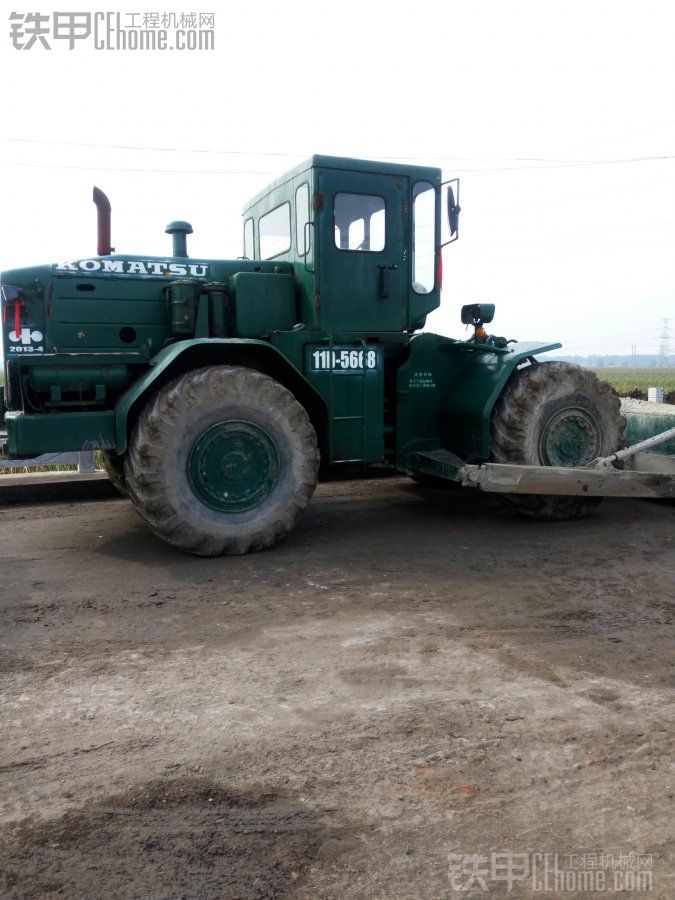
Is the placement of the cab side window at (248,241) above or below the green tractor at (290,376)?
above

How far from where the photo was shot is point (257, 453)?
6.14 metres

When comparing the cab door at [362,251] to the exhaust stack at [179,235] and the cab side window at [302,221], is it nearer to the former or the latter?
the cab side window at [302,221]

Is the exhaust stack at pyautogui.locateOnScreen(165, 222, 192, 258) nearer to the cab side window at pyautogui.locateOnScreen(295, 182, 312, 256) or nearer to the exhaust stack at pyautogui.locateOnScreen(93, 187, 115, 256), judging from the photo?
the exhaust stack at pyautogui.locateOnScreen(93, 187, 115, 256)

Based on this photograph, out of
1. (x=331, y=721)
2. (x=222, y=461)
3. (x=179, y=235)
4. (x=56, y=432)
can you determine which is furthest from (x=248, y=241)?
(x=331, y=721)

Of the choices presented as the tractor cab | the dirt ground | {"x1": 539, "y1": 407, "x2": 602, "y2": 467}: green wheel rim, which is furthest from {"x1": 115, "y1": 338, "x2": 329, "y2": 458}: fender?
{"x1": 539, "y1": 407, "x2": 602, "y2": 467}: green wheel rim

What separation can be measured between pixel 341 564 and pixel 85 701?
254 cm

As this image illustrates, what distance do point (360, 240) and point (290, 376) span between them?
1.35 metres

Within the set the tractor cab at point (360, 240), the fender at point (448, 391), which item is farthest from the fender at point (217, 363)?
the fender at point (448, 391)

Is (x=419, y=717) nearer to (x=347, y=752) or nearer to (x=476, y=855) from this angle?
(x=347, y=752)

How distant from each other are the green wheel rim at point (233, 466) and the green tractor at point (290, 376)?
1 centimetres

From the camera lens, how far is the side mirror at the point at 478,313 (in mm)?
7438

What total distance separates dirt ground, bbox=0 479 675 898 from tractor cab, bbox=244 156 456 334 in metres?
2.16

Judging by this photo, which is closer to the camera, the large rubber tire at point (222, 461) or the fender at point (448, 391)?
the large rubber tire at point (222, 461)

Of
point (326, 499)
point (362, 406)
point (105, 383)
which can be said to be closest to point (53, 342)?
point (105, 383)
